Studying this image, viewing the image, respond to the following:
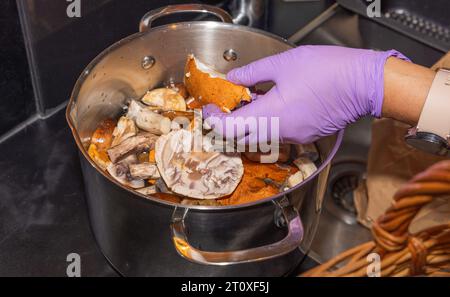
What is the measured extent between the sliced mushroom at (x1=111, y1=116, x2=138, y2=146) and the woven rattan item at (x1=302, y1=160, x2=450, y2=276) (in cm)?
41

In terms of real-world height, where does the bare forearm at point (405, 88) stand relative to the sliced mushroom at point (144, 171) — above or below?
above

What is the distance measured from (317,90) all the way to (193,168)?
0.20m

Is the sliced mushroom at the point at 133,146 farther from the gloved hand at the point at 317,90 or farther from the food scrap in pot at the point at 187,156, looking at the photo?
the gloved hand at the point at 317,90

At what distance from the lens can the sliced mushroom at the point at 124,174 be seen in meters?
0.87

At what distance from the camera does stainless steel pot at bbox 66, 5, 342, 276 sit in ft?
2.35

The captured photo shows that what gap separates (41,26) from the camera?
99 cm

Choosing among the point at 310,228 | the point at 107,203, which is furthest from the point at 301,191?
the point at 107,203

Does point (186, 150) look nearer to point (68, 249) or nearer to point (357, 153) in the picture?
point (68, 249)

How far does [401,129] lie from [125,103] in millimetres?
487

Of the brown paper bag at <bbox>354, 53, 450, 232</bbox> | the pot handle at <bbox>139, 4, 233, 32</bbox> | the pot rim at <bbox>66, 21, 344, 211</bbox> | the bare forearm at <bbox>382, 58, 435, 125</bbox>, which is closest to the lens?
the pot rim at <bbox>66, 21, 344, 211</bbox>

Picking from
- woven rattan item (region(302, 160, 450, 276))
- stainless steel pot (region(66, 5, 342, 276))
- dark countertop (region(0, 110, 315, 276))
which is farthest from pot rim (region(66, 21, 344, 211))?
dark countertop (region(0, 110, 315, 276))

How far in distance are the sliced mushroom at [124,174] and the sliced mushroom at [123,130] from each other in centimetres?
6

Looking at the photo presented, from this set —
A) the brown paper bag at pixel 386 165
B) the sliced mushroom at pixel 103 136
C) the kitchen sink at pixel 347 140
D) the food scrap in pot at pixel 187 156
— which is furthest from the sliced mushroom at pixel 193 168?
the brown paper bag at pixel 386 165

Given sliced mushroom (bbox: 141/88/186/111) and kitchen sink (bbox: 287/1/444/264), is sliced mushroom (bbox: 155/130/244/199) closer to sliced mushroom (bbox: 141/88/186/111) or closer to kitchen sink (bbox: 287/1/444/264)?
sliced mushroom (bbox: 141/88/186/111)
